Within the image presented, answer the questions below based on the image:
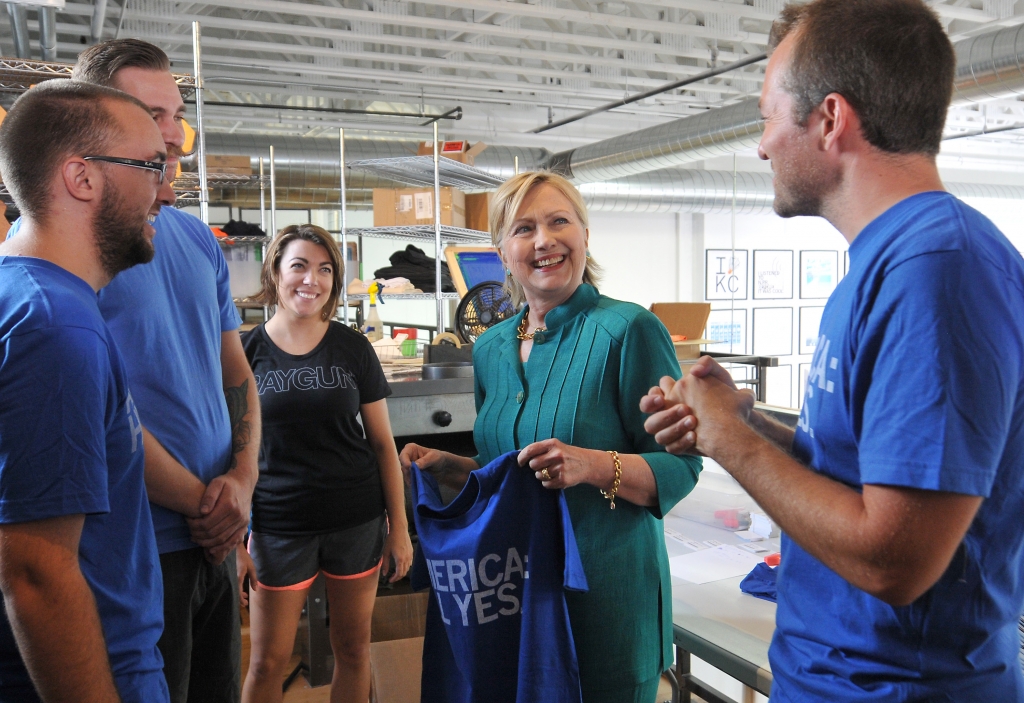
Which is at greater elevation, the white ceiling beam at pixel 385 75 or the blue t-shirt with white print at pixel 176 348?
the white ceiling beam at pixel 385 75

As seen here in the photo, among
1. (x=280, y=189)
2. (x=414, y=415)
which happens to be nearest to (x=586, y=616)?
(x=414, y=415)

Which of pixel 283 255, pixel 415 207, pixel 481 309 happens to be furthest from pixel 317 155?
pixel 283 255

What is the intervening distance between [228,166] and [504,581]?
5645 mm

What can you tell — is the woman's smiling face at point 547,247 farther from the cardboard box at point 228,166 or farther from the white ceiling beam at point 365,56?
the white ceiling beam at point 365,56

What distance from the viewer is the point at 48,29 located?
5.36m

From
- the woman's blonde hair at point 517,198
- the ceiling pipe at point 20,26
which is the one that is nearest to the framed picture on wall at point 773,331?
the ceiling pipe at point 20,26

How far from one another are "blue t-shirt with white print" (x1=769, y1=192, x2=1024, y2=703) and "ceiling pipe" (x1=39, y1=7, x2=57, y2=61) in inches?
222

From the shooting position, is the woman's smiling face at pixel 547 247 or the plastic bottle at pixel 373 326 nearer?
the woman's smiling face at pixel 547 247

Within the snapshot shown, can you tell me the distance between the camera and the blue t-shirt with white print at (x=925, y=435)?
0.78m

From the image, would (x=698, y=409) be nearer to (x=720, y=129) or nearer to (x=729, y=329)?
(x=720, y=129)

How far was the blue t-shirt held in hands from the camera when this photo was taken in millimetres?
991

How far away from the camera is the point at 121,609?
1.15 metres

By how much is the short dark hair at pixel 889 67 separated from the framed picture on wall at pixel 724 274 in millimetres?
12240

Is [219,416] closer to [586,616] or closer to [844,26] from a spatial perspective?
[586,616]
